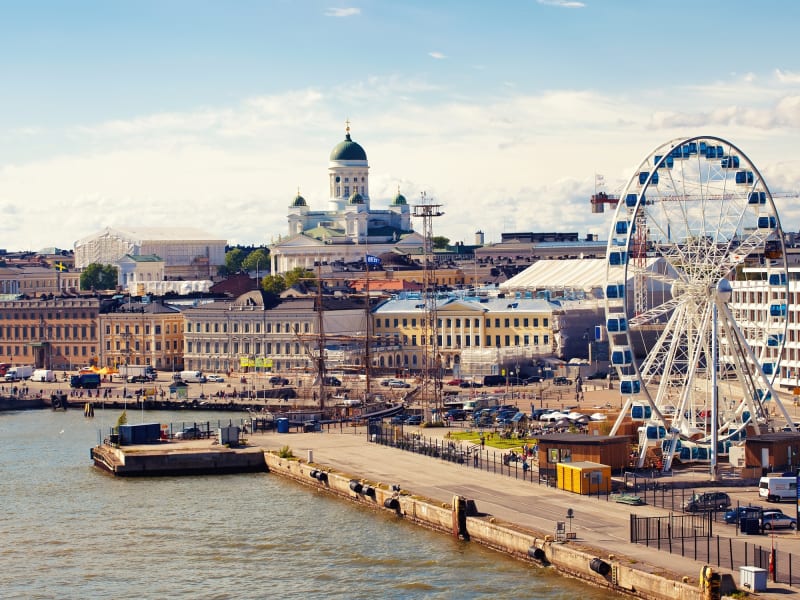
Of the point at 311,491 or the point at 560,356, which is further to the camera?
the point at 560,356

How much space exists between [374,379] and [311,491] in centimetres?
4227

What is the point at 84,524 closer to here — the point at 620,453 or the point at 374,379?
the point at 620,453

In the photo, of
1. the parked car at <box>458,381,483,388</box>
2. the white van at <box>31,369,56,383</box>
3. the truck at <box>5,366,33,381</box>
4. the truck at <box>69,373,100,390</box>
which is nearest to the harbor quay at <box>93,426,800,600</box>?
the parked car at <box>458,381,483,388</box>

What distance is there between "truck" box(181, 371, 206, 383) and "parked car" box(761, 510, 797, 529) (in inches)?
2547

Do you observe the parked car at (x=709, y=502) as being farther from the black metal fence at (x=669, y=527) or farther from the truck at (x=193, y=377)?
the truck at (x=193, y=377)

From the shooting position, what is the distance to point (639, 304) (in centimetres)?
5412

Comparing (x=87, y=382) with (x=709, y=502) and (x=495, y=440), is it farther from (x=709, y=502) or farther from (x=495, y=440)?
(x=709, y=502)

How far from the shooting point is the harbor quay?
36.1 metres

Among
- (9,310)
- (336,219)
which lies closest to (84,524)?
(9,310)

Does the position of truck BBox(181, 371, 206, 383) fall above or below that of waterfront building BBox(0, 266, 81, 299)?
below

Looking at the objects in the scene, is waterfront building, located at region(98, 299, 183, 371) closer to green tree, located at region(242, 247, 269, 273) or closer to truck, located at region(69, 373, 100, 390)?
truck, located at region(69, 373, 100, 390)

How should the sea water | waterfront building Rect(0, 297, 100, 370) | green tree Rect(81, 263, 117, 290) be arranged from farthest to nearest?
green tree Rect(81, 263, 117, 290), waterfront building Rect(0, 297, 100, 370), the sea water

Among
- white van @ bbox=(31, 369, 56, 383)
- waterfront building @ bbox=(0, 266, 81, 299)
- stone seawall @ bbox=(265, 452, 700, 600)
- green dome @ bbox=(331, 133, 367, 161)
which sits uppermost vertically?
green dome @ bbox=(331, 133, 367, 161)

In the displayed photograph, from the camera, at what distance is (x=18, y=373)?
108m
